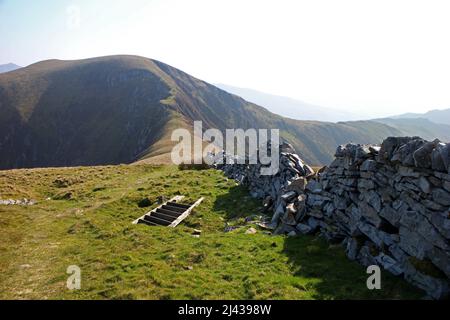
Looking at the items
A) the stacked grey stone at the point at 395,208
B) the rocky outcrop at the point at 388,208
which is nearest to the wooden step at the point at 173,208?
the rocky outcrop at the point at 388,208

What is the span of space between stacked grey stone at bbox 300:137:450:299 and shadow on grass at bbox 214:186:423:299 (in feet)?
1.52

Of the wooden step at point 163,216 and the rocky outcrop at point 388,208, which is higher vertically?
the rocky outcrop at point 388,208

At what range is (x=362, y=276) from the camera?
474 inches

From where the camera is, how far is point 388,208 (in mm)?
12617

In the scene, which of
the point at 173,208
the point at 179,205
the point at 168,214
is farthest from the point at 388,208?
the point at 179,205

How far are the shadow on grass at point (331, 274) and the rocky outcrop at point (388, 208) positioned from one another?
1.48ft

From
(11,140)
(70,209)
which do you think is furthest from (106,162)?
(70,209)

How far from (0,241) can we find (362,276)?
19.2 metres

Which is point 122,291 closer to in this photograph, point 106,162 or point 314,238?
point 314,238

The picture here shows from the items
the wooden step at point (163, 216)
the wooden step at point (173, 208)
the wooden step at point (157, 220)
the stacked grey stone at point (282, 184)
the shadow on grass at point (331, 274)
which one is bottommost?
the wooden step at point (157, 220)

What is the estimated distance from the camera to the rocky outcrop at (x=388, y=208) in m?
10.3

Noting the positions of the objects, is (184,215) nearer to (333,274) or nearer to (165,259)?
(165,259)

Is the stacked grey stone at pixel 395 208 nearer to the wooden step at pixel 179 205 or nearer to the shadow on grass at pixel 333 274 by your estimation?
the shadow on grass at pixel 333 274

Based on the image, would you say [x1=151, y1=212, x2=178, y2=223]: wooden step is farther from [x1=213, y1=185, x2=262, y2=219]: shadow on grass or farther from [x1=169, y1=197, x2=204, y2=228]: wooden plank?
[x1=213, y1=185, x2=262, y2=219]: shadow on grass
